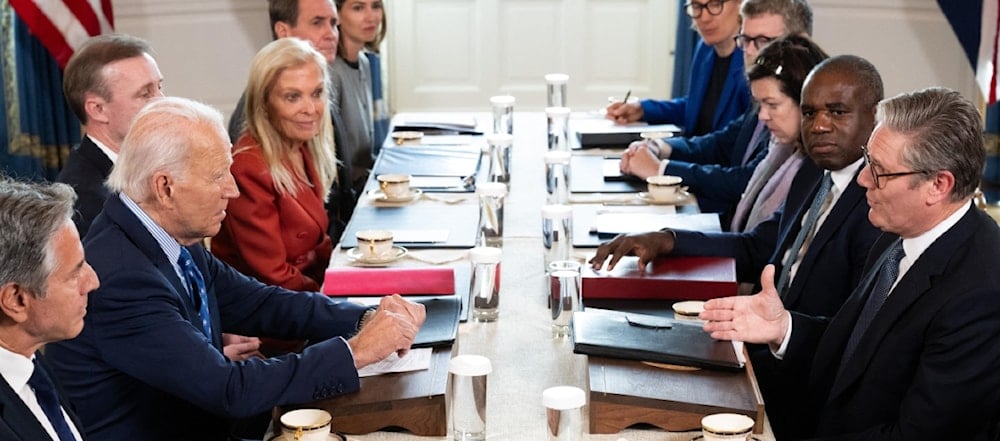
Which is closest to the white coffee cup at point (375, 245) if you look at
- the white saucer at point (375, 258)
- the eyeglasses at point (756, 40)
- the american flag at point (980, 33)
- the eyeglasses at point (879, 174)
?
the white saucer at point (375, 258)

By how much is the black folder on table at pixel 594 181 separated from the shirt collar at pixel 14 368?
87.6 inches

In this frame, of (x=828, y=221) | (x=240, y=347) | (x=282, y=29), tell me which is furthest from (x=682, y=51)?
(x=240, y=347)

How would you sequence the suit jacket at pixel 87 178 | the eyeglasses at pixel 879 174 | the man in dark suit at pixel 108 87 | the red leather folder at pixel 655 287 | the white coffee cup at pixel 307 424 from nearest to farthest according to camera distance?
the white coffee cup at pixel 307 424 < the eyeglasses at pixel 879 174 < the red leather folder at pixel 655 287 < the suit jacket at pixel 87 178 < the man in dark suit at pixel 108 87

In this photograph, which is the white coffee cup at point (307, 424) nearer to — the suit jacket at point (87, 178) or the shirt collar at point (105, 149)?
Answer: the suit jacket at point (87, 178)

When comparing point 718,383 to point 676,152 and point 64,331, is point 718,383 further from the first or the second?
point 676,152

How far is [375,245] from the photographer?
315 cm

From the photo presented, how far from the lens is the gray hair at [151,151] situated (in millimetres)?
2357

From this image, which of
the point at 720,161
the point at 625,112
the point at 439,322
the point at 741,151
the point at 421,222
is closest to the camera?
the point at 439,322

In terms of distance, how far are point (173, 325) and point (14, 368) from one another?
0.37 meters

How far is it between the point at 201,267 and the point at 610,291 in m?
0.89

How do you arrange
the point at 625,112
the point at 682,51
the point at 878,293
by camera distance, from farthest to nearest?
the point at 682,51
the point at 625,112
the point at 878,293

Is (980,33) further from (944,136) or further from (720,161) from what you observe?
(944,136)

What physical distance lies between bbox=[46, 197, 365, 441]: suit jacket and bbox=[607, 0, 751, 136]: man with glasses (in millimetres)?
2696

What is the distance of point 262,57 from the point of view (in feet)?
11.8
